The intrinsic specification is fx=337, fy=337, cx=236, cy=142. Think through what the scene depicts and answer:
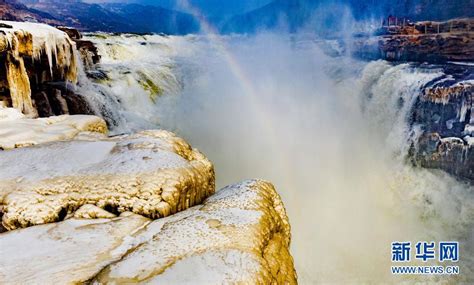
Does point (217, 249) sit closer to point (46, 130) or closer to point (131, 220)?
point (131, 220)

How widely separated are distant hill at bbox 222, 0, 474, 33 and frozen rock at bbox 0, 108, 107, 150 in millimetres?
47847

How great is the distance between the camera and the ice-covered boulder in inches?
116

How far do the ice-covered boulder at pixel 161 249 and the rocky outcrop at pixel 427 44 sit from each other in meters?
21.9

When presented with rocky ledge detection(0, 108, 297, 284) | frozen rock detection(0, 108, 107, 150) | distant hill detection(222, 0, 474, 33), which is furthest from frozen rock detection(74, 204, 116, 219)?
distant hill detection(222, 0, 474, 33)

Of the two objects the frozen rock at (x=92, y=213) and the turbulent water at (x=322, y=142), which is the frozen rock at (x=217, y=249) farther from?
the turbulent water at (x=322, y=142)

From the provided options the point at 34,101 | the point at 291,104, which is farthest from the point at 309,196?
the point at 34,101

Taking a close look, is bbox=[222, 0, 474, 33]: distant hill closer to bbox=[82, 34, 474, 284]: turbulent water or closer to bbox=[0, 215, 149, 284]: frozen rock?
bbox=[82, 34, 474, 284]: turbulent water

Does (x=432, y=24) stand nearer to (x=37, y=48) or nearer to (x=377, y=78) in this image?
(x=377, y=78)

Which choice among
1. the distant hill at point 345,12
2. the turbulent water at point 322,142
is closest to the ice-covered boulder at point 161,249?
the turbulent water at point 322,142

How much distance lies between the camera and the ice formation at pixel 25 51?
9641 millimetres

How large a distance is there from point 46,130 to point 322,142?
46.1 feet

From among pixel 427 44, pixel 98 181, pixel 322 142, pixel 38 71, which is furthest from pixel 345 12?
pixel 98 181

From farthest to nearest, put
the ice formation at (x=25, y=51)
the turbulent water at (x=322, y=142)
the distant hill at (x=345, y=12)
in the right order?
the distant hill at (x=345, y=12), the turbulent water at (x=322, y=142), the ice formation at (x=25, y=51)

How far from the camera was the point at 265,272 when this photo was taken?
312 cm
